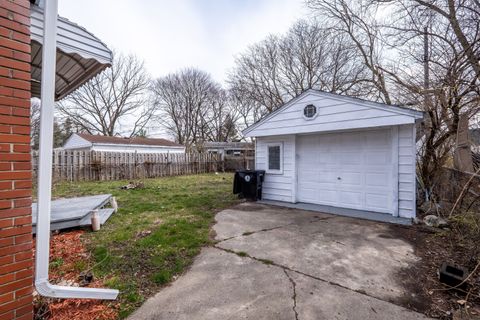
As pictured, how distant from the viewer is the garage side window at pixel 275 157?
24.2ft

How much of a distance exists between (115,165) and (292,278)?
13212 mm

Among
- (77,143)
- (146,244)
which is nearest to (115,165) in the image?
(77,143)

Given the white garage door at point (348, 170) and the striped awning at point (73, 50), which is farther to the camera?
the white garage door at point (348, 170)

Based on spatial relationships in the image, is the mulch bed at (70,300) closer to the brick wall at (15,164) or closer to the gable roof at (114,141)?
the brick wall at (15,164)

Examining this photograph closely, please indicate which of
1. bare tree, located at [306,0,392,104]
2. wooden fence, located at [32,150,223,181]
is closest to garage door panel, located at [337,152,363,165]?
bare tree, located at [306,0,392,104]

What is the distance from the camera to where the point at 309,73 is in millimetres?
16953

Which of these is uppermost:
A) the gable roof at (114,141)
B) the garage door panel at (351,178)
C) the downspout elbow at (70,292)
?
the gable roof at (114,141)

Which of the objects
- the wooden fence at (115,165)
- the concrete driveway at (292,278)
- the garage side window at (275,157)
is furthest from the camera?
the wooden fence at (115,165)

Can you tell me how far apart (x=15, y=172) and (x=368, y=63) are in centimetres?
1137

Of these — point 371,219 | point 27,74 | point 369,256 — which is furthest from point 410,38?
point 27,74

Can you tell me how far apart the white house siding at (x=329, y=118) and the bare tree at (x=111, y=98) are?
22.7 m

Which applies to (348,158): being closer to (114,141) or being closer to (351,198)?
(351,198)

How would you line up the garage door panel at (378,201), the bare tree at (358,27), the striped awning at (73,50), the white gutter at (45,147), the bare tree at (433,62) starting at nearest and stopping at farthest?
the white gutter at (45,147) < the striped awning at (73,50) < the bare tree at (433,62) < the garage door panel at (378,201) < the bare tree at (358,27)

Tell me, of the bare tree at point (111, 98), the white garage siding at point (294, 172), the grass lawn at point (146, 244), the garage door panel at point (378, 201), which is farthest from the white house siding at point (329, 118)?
the bare tree at point (111, 98)
